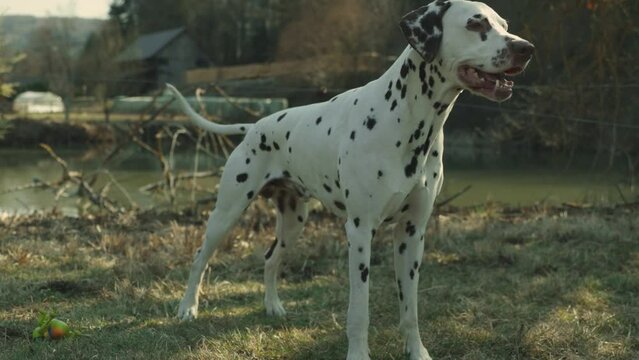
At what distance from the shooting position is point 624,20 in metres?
9.67

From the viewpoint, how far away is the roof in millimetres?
41219

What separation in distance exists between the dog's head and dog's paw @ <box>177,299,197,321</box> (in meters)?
2.52

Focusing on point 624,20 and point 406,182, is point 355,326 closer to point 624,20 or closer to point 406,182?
point 406,182

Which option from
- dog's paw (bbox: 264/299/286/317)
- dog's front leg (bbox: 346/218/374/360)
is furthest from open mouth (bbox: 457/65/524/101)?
dog's paw (bbox: 264/299/286/317)

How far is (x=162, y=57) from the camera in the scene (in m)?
44.2

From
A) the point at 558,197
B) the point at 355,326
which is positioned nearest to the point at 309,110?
the point at 355,326

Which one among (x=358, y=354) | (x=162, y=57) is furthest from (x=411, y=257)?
(x=162, y=57)

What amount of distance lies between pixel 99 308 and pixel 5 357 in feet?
3.82

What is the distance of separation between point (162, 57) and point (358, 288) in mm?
41567

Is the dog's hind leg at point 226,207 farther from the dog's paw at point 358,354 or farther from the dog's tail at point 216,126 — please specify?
the dog's paw at point 358,354

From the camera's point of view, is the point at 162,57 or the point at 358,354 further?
the point at 162,57

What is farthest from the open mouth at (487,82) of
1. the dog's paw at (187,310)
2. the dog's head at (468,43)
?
the dog's paw at (187,310)

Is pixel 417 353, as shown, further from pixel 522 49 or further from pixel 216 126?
pixel 216 126

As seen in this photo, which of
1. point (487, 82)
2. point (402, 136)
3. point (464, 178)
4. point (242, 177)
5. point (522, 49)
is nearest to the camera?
point (522, 49)
